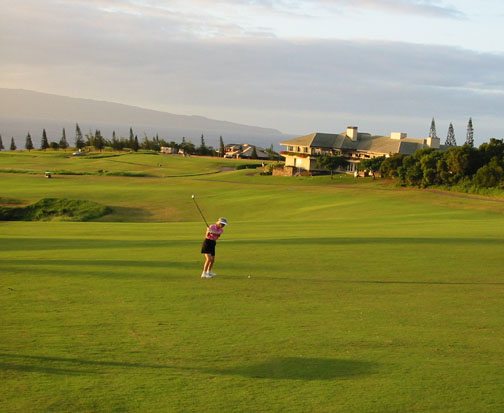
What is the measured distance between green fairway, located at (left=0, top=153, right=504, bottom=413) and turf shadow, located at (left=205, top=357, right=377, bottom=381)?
0.04 m

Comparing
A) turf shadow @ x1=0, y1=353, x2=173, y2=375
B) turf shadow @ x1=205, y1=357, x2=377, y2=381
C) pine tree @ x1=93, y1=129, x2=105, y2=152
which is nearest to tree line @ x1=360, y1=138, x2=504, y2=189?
turf shadow @ x1=205, y1=357, x2=377, y2=381

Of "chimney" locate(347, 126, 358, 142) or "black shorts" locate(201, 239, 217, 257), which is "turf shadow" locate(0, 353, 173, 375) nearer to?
"black shorts" locate(201, 239, 217, 257)

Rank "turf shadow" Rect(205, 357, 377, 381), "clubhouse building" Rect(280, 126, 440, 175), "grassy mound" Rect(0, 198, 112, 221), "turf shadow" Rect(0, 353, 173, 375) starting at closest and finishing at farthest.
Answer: "turf shadow" Rect(0, 353, 173, 375) < "turf shadow" Rect(205, 357, 377, 381) < "grassy mound" Rect(0, 198, 112, 221) < "clubhouse building" Rect(280, 126, 440, 175)

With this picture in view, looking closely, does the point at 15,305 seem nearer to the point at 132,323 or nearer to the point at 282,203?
the point at 132,323

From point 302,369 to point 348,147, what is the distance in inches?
3776

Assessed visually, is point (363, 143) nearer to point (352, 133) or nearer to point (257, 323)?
point (352, 133)

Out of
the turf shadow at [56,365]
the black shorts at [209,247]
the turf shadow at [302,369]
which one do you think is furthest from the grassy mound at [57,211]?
the turf shadow at [302,369]

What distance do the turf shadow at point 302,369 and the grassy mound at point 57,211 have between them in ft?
134

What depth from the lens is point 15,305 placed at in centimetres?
1505

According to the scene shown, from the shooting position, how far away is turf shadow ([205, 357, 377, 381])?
35.9 feet

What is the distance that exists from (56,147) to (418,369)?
167 m

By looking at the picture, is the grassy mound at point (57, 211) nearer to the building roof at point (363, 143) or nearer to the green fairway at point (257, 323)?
the green fairway at point (257, 323)

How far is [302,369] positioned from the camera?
1126cm

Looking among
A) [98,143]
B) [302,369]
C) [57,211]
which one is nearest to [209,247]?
[302,369]
